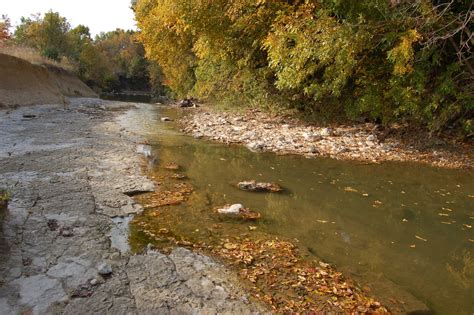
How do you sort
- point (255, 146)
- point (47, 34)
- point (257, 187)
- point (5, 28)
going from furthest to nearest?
point (47, 34) < point (5, 28) < point (255, 146) < point (257, 187)

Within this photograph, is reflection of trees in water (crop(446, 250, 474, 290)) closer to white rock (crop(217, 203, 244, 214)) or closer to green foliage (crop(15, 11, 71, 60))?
white rock (crop(217, 203, 244, 214))

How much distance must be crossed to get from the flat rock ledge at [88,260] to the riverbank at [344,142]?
5202mm

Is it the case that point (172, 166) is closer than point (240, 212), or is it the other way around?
point (240, 212)

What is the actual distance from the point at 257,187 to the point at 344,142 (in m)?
5.20

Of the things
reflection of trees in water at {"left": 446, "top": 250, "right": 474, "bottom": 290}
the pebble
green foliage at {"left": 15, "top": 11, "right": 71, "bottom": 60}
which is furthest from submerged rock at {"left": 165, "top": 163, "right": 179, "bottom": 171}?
green foliage at {"left": 15, "top": 11, "right": 71, "bottom": 60}

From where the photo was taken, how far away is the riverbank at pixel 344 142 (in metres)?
9.75

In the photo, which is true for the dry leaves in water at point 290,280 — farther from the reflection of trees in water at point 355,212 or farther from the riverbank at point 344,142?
the riverbank at point 344,142

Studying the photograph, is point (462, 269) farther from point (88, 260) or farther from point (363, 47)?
point (363, 47)

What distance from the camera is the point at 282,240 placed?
15.6ft

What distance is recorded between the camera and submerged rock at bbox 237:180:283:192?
664cm

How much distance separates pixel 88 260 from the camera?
3.78 m

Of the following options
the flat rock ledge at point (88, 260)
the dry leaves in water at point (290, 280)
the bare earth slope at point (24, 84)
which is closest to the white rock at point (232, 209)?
the dry leaves in water at point (290, 280)

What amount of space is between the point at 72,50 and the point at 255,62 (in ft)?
134

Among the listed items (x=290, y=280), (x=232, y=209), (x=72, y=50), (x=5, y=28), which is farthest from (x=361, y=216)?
(x=72, y=50)
